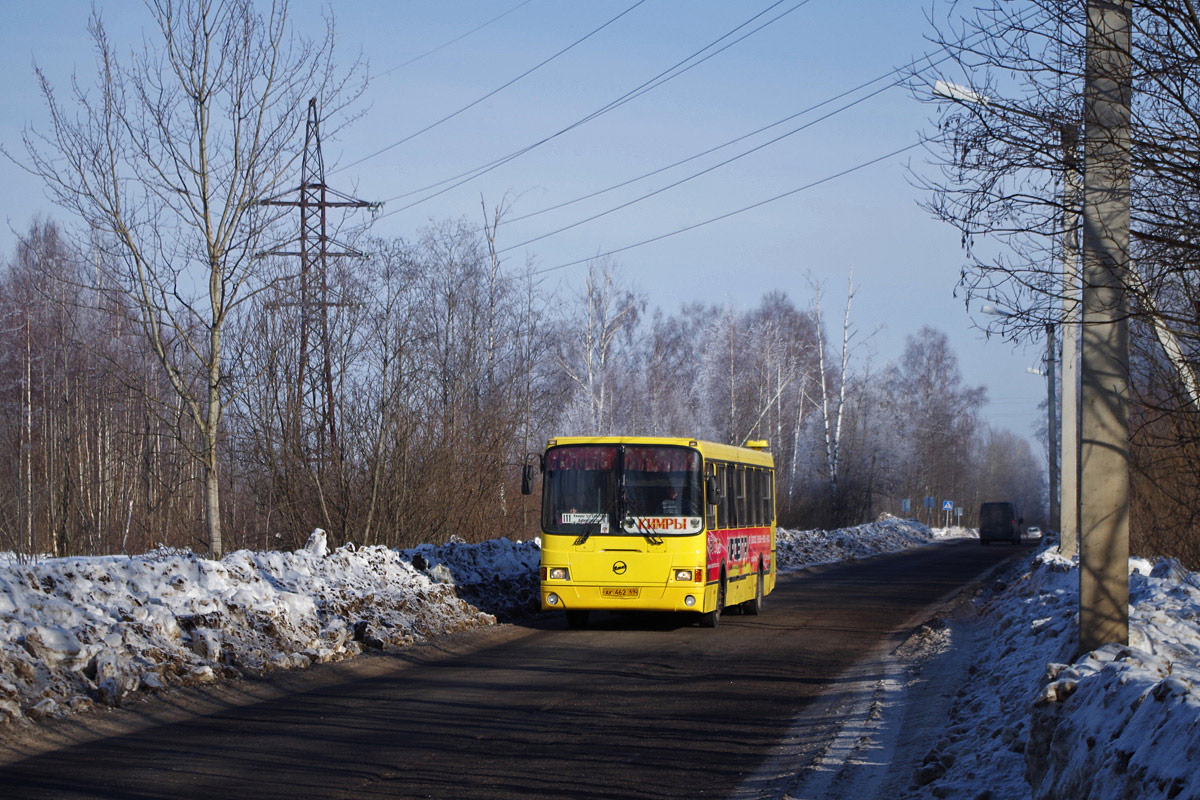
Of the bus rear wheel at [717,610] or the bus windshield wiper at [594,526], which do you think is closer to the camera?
the bus windshield wiper at [594,526]

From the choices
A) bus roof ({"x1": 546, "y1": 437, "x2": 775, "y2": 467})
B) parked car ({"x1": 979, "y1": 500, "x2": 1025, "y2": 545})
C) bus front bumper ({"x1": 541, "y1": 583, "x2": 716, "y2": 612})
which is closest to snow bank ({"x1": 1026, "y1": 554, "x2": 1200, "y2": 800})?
bus front bumper ({"x1": 541, "y1": 583, "x2": 716, "y2": 612})

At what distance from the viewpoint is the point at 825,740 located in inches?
348

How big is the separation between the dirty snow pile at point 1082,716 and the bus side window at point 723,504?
6.03m

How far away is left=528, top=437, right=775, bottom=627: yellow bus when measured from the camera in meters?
16.6

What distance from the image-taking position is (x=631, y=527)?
16828 mm

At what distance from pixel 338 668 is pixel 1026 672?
7.28 meters

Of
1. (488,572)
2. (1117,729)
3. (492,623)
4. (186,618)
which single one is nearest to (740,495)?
(488,572)

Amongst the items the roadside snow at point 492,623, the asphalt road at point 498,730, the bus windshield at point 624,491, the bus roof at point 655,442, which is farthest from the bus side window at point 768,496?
the asphalt road at point 498,730

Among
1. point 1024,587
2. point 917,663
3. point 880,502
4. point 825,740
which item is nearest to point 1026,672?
point 825,740

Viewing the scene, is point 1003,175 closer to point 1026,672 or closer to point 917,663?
point 1026,672

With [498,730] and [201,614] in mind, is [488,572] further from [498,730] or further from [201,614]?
[498,730]

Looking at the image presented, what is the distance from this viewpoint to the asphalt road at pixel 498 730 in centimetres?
728

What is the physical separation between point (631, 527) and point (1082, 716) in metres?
11.4

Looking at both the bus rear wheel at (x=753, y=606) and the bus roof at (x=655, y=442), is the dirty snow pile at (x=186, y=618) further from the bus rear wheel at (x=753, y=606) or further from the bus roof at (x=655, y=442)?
the bus rear wheel at (x=753, y=606)
